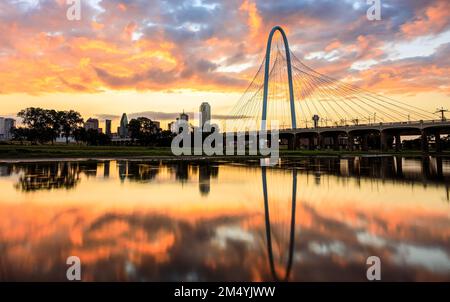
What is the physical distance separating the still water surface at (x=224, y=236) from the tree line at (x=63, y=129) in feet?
301

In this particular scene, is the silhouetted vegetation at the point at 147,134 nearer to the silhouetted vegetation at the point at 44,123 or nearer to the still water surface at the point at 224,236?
the silhouetted vegetation at the point at 44,123

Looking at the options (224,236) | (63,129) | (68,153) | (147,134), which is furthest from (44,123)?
(224,236)

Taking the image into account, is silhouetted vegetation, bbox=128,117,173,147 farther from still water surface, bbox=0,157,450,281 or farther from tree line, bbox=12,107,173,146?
still water surface, bbox=0,157,450,281

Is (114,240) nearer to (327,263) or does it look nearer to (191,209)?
(191,209)

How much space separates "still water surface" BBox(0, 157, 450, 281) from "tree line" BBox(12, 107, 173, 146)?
91.7 meters

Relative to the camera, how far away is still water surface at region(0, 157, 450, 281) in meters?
4.84

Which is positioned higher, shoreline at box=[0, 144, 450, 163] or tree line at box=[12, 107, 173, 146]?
tree line at box=[12, 107, 173, 146]

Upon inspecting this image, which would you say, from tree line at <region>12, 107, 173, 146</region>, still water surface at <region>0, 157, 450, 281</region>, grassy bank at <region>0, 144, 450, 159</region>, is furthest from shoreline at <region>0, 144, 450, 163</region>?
tree line at <region>12, 107, 173, 146</region>

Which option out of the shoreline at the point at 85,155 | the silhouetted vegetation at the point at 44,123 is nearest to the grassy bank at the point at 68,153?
the shoreline at the point at 85,155

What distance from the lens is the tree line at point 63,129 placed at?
94250 millimetres

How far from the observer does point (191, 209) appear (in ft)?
30.9
